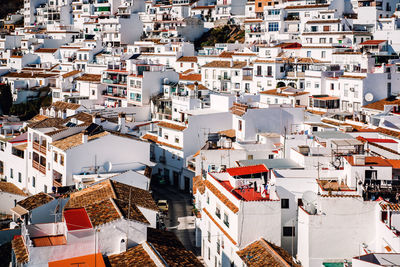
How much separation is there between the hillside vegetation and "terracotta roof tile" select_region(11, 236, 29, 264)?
58610 mm

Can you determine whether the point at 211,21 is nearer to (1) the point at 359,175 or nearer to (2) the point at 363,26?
(2) the point at 363,26

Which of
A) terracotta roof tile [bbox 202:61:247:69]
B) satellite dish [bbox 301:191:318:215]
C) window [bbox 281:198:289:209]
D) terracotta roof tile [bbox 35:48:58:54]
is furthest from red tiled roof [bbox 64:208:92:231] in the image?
terracotta roof tile [bbox 35:48:58:54]

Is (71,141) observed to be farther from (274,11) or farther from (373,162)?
(274,11)

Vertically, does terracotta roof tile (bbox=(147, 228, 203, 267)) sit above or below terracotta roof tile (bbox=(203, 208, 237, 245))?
above

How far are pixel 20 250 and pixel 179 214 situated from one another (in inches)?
575

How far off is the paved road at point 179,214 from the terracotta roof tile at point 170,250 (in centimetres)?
601

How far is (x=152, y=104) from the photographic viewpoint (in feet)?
169

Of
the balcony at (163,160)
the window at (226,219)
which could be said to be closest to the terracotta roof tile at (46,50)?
the balcony at (163,160)

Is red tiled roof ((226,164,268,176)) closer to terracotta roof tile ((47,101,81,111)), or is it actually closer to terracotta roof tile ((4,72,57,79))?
terracotta roof tile ((47,101,81,111))

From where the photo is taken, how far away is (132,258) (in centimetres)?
1812

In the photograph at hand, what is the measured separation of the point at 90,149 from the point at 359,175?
15.3 meters

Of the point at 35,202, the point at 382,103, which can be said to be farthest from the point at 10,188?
the point at 382,103

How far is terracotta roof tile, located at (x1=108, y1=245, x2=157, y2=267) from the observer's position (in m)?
17.7

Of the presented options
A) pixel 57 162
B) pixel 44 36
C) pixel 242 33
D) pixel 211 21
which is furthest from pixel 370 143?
pixel 44 36
